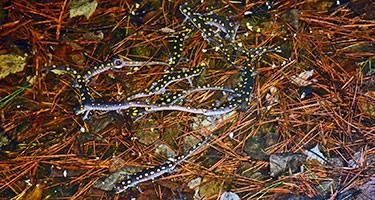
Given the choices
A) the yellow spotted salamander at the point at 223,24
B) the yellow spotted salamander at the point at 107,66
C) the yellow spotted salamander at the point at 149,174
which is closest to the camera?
the yellow spotted salamander at the point at 149,174

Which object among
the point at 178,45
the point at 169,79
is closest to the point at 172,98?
the point at 169,79

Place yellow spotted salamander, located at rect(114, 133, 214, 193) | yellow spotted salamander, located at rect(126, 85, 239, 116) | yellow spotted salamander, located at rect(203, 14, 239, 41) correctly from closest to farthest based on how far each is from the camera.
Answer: yellow spotted salamander, located at rect(114, 133, 214, 193)
yellow spotted salamander, located at rect(126, 85, 239, 116)
yellow spotted salamander, located at rect(203, 14, 239, 41)

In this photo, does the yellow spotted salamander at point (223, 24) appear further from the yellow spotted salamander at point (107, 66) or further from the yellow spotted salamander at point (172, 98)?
the yellow spotted salamander at point (107, 66)

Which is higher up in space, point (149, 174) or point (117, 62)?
point (117, 62)

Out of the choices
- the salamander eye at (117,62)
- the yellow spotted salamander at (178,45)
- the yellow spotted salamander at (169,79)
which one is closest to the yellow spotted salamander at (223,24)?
the yellow spotted salamander at (178,45)

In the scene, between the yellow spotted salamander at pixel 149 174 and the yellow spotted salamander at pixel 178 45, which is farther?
the yellow spotted salamander at pixel 178 45

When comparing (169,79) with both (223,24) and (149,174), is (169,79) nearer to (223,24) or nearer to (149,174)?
(223,24)

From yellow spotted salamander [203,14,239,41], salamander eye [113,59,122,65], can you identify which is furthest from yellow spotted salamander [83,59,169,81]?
yellow spotted salamander [203,14,239,41]

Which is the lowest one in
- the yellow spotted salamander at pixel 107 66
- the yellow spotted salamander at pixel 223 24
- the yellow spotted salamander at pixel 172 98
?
the yellow spotted salamander at pixel 172 98

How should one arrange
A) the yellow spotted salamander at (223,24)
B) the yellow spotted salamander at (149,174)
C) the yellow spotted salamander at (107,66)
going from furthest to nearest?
the yellow spotted salamander at (223,24), the yellow spotted salamander at (107,66), the yellow spotted salamander at (149,174)

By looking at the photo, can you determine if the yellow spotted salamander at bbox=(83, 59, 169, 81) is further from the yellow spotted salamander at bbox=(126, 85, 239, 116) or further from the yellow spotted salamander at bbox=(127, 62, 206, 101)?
the yellow spotted salamander at bbox=(126, 85, 239, 116)

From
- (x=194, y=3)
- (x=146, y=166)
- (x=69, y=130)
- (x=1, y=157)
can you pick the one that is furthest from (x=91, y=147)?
(x=194, y=3)
